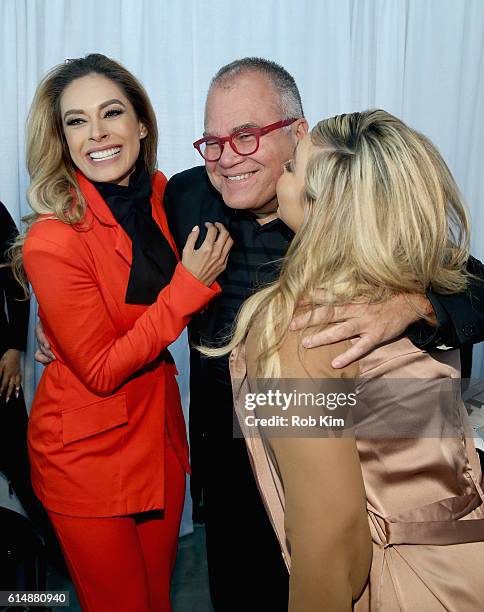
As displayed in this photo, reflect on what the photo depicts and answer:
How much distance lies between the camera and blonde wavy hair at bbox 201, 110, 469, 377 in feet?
3.28

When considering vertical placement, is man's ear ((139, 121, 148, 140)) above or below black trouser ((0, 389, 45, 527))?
above

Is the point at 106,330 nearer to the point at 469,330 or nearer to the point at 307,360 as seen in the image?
the point at 307,360

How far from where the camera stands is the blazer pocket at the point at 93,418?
1.44 metres

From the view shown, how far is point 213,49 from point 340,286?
1.84 m

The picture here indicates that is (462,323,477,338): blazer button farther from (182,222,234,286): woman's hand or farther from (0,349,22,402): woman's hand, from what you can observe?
(0,349,22,402): woman's hand

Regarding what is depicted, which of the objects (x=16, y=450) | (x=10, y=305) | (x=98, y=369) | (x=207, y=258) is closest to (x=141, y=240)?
(x=207, y=258)

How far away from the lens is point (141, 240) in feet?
5.00

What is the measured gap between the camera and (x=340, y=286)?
1.01 m

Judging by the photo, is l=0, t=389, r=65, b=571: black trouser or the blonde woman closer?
the blonde woman

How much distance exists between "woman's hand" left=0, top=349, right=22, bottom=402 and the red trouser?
780 mm

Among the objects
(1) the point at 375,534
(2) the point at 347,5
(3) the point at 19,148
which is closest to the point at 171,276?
(1) the point at 375,534

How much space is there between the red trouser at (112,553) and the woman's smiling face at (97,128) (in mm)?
711

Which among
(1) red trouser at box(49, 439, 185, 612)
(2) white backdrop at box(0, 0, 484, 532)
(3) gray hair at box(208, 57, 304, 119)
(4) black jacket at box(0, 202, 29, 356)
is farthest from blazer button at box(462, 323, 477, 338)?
(2) white backdrop at box(0, 0, 484, 532)

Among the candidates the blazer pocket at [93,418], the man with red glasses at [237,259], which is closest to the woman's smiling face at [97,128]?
the man with red glasses at [237,259]
